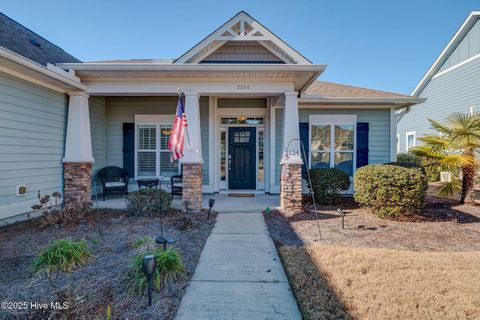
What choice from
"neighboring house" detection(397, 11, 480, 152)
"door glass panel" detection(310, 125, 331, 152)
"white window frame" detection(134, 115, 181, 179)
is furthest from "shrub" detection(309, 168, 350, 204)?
"neighboring house" detection(397, 11, 480, 152)

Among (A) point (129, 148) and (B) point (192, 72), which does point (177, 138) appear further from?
(A) point (129, 148)

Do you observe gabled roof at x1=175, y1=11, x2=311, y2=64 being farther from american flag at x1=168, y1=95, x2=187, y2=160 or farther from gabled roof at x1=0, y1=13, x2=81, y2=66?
gabled roof at x1=0, y1=13, x2=81, y2=66

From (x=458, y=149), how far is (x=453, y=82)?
27.5 ft

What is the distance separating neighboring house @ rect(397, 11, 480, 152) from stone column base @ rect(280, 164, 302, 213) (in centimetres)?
659

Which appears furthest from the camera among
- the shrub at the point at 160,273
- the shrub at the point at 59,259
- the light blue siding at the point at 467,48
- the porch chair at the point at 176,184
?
the light blue siding at the point at 467,48

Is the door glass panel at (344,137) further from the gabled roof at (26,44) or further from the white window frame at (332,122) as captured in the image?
the gabled roof at (26,44)

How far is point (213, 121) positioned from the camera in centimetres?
860

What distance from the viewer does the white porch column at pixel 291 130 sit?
20.8ft

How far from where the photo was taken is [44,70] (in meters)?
5.21

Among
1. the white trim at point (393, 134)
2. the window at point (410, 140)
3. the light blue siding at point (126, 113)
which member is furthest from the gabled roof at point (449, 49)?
the light blue siding at point (126, 113)

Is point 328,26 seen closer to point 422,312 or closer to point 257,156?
point 257,156

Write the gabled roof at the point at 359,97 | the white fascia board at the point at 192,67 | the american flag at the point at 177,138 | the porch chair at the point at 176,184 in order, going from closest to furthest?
the american flag at the point at 177,138
the white fascia board at the point at 192,67
the porch chair at the point at 176,184
the gabled roof at the point at 359,97

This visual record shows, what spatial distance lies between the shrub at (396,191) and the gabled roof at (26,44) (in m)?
8.35

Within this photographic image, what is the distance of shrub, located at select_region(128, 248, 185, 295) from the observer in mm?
2771
